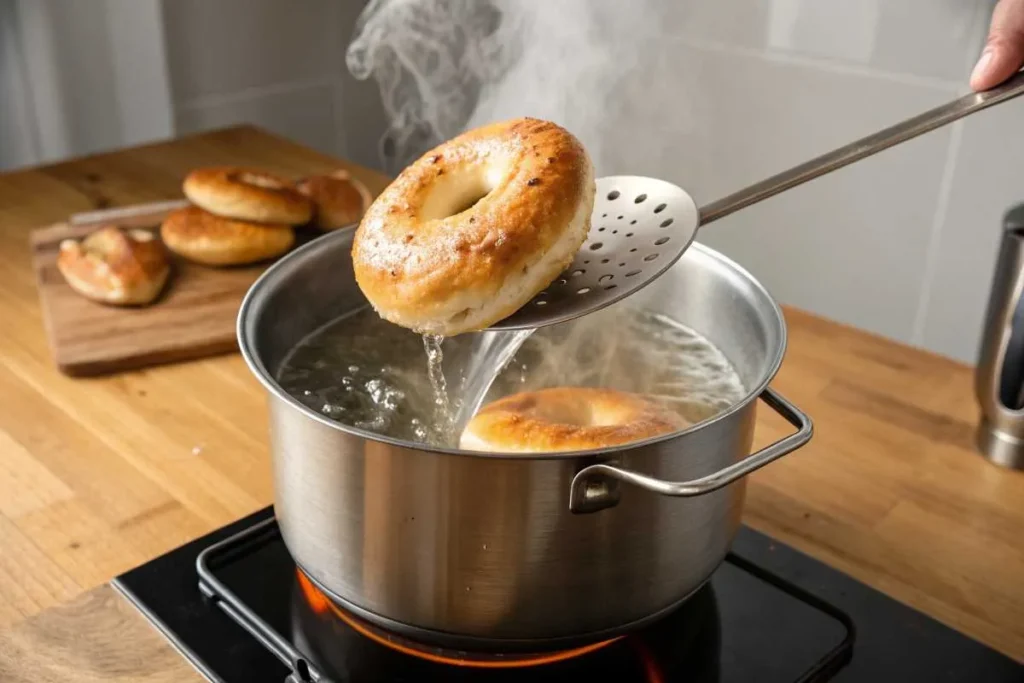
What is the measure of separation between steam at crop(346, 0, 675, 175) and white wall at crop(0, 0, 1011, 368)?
1cm

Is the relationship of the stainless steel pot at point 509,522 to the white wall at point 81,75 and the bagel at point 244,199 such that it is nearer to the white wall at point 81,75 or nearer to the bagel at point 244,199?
the bagel at point 244,199

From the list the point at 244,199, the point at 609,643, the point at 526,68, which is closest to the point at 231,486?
the point at 609,643

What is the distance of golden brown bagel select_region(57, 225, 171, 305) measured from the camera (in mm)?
1001

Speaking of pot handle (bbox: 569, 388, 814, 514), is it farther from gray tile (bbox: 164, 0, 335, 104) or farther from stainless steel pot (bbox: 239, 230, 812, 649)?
gray tile (bbox: 164, 0, 335, 104)

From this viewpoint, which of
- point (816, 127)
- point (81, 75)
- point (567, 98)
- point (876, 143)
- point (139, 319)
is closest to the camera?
point (876, 143)

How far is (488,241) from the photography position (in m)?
0.53

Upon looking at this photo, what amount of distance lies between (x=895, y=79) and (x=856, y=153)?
79cm

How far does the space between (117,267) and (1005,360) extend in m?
0.82

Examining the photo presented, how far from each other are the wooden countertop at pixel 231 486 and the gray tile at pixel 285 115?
76 cm

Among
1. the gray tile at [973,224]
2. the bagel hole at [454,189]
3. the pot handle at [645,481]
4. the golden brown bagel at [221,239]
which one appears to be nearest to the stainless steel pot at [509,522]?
the pot handle at [645,481]

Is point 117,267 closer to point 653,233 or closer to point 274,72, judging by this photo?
point 653,233

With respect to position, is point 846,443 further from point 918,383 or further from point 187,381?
point 187,381

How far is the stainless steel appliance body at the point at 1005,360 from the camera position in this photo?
0.76 metres

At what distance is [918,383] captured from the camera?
911 mm
